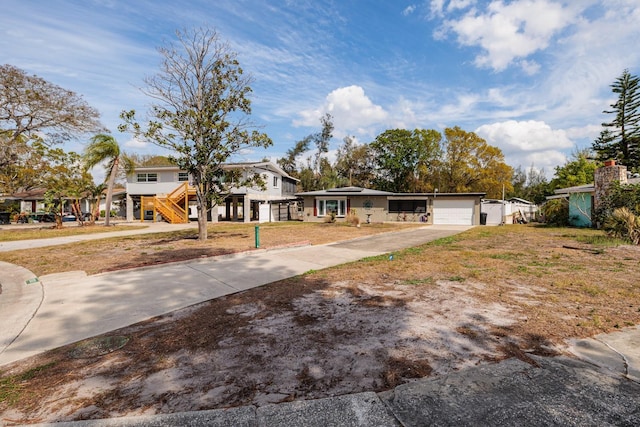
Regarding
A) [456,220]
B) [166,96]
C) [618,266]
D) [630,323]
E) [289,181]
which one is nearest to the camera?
[630,323]

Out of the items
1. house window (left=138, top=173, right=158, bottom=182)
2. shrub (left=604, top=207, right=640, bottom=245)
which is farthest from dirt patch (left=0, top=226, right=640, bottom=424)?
house window (left=138, top=173, right=158, bottom=182)

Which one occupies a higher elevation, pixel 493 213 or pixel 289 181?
pixel 289 181

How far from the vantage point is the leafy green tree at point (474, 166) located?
3356cm

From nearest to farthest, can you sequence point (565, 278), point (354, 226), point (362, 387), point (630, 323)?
point (362, 387), point (630, 323), point (565, 278), point (354, 226)

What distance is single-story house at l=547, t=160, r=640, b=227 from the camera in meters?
16.7

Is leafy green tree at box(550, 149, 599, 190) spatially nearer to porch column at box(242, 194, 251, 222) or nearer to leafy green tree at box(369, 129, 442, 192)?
leafy green tree at box(369, 129, 442, 192)

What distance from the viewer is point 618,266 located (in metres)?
7.25

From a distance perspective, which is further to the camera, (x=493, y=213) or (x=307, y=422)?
(x=493, y=213)

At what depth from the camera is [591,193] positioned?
19.0 metres

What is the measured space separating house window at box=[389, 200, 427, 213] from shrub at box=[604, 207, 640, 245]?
1429cm

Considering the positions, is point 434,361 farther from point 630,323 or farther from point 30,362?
point 30,362

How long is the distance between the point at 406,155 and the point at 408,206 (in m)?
13.8

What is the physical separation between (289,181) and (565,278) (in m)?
31.7

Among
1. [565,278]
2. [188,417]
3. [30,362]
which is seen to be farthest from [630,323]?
[30,362]
